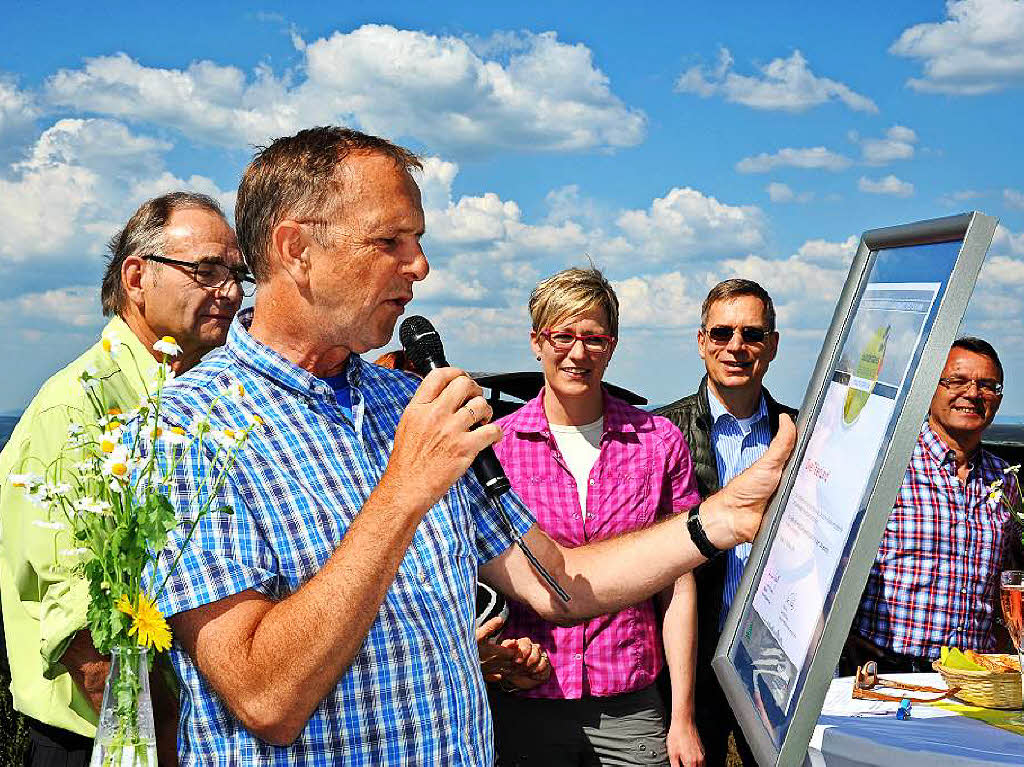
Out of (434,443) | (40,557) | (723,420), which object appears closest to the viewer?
(434,443)

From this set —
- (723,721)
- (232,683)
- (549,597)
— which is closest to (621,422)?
(723,721)

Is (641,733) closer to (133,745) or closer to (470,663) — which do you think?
(470,663)

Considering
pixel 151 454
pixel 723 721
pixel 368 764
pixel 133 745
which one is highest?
pixel 151 454

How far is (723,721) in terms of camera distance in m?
4.75

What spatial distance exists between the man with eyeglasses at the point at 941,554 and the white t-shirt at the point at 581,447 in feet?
4.43

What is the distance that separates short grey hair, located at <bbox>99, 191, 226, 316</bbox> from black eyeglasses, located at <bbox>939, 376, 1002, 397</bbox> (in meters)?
3.51

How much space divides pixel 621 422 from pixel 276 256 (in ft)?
7.83

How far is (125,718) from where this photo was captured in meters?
1.60

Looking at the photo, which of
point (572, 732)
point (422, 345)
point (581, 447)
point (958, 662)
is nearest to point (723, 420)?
point (581, 447)

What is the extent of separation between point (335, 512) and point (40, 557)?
103cm

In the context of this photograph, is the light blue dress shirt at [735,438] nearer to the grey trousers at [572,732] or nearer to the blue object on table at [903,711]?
the grey trousers at [572,732]

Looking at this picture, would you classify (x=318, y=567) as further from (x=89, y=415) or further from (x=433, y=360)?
(x=89, y=415)

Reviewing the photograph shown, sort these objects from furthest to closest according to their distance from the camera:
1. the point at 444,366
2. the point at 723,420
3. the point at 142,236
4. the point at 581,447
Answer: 1. the point at 723,420
2. the point at 581,447
3. the point at 142,236
4. the point at 444,366

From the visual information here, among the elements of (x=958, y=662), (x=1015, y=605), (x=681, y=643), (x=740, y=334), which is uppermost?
(x=740, y=334)
